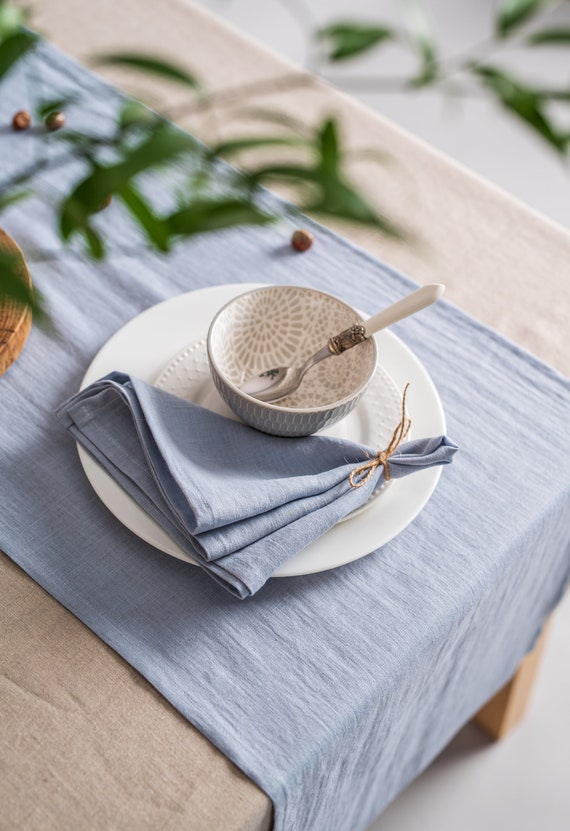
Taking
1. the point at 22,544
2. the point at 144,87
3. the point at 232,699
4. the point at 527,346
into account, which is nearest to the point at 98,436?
the point at 22,544

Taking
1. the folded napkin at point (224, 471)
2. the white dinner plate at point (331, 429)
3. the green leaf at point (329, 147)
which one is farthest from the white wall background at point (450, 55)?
the green leaf at point (329, 147)

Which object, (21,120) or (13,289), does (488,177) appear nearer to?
(21,120)

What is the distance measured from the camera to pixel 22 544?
631 millimetres

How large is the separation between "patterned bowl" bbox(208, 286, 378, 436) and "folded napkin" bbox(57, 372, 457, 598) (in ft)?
0.11

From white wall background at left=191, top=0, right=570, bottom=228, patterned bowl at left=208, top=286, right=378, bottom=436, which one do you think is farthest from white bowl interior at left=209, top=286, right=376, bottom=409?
white wall background at left=191, top=0, right=570, bottom=228

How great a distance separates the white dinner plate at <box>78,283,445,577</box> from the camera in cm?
62

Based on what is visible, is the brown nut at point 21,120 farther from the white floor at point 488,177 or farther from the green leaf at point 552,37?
the green leaf at point 552,37

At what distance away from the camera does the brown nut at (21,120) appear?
36.7 inches

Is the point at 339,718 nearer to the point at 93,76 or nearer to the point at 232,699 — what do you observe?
the point at 232,699

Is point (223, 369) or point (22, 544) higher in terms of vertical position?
point (223, 369)

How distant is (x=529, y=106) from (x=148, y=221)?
105mm

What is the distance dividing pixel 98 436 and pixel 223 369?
0.34 ft

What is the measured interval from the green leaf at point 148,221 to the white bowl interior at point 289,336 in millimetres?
421

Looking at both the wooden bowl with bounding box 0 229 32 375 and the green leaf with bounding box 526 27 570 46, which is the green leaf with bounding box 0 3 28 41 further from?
the wooden bowl with bounding box 0 229 32 375
